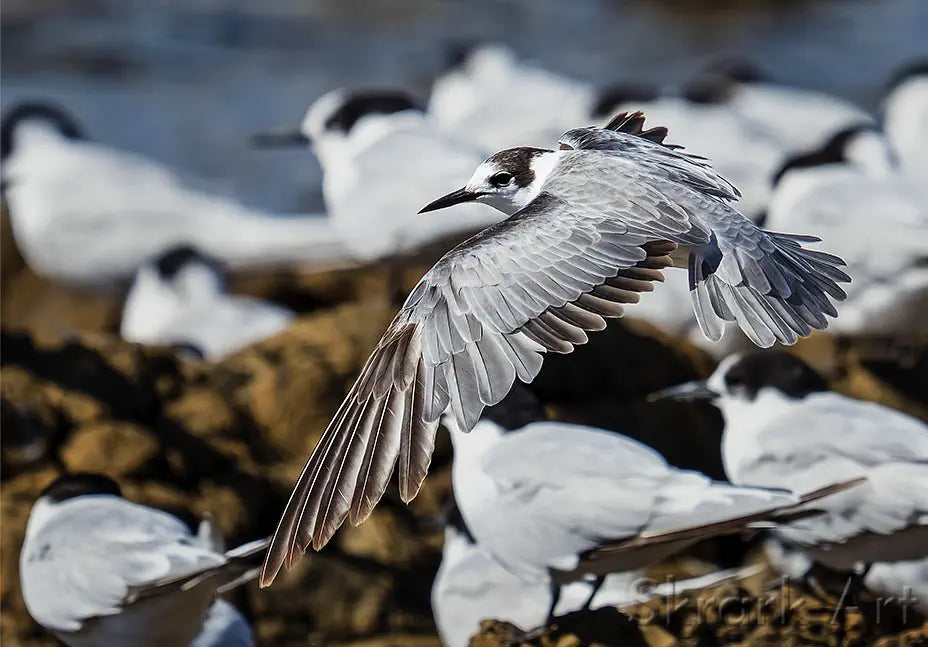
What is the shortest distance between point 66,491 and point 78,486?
0.03 meters

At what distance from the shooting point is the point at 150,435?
521 cm

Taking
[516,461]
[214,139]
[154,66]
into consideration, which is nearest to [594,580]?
[516,461]

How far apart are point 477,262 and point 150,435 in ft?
6.48

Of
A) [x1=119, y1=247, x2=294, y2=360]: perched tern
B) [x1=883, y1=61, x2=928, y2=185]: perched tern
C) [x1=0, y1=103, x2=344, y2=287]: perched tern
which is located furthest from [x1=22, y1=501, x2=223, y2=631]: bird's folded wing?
[x1=883, y1=61, x2=928, y2=185]: perched tern

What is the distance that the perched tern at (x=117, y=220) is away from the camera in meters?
8.37

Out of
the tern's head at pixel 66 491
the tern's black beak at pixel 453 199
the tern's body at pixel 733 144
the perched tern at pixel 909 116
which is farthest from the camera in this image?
the perched tern at pixel 909 116

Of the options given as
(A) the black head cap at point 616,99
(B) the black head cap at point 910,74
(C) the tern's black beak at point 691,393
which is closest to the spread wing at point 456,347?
(C) the tern's black beak at point 691,393

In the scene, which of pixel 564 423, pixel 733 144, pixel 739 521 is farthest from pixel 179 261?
pixel 739 521

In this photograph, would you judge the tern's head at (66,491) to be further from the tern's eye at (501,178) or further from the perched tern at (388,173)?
the perched tern at (388,173)

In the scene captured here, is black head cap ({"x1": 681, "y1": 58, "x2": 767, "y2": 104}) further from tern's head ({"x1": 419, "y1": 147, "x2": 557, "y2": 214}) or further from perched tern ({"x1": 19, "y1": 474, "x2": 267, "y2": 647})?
perched tern ({"x1": 19, "y1": 474, "x2": 267, "y2": 647})

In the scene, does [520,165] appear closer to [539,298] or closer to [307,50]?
[539,298]

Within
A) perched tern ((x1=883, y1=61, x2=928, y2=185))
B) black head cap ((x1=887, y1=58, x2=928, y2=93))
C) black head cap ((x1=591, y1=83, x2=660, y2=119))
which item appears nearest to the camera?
perched tern ((x1=883, y1=61, x2=928, y2=185))

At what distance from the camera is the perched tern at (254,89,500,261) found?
6285mm

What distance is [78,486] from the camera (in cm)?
462
